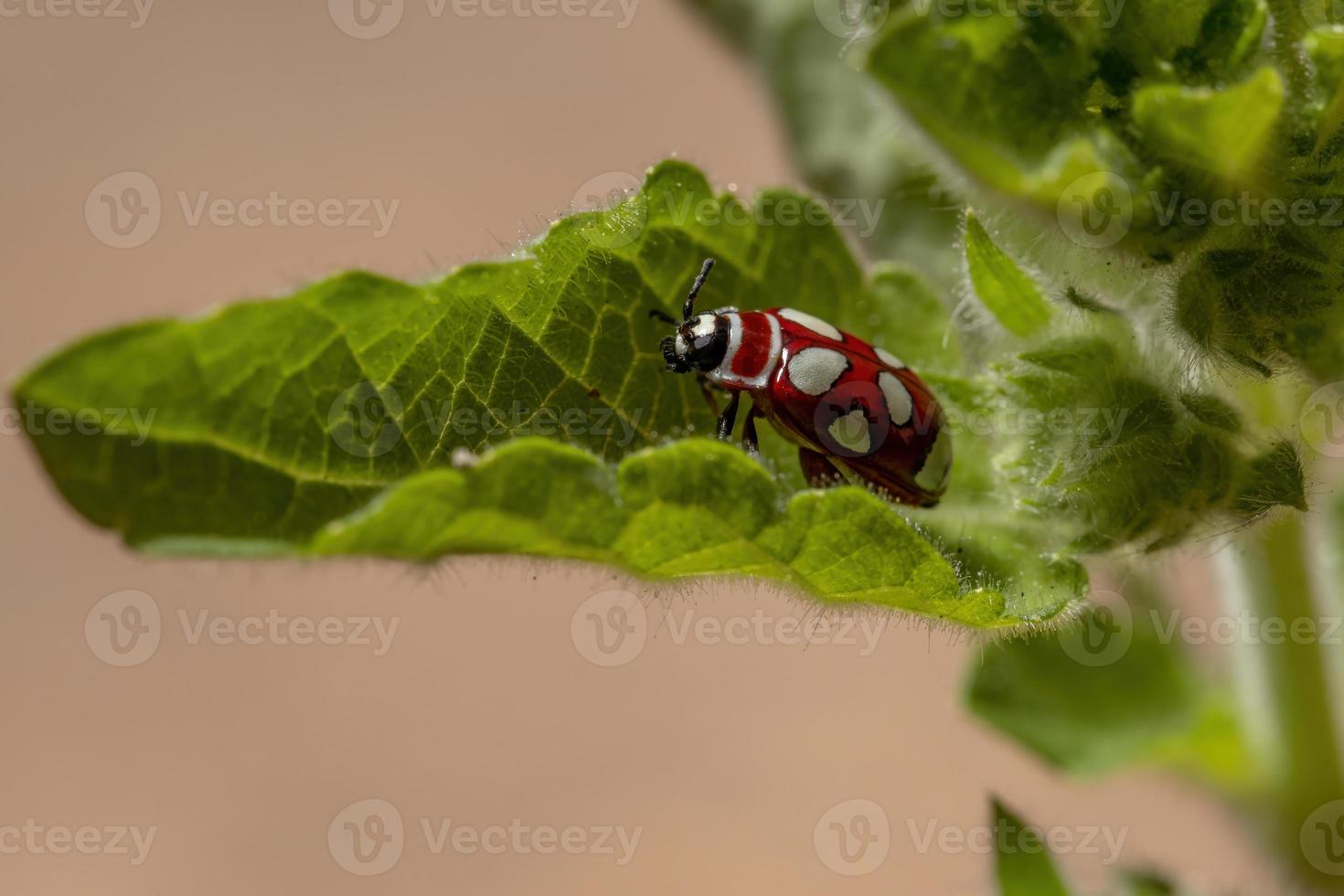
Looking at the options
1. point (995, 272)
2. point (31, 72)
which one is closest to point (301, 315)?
point (995, 272)

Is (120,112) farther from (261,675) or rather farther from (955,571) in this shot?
(955,571)

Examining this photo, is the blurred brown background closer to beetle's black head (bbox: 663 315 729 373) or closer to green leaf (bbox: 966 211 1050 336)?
beetle's black head (bbox: 663 315 729 373)

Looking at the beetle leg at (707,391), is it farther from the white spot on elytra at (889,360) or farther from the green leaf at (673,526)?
the green leaf at (673,526)

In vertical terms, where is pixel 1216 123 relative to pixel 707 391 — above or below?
above

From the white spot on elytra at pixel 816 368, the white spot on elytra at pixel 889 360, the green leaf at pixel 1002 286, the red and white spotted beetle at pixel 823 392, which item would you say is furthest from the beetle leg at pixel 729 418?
the green leaf at pixel 1002 286

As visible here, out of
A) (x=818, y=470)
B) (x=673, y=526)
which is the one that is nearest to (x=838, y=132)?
(x=818, y=470)

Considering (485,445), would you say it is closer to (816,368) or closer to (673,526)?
(673,526)

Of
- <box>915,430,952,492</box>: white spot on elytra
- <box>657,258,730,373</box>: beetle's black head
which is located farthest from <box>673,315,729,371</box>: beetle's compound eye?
<box>915,430,952,492</box>: white spot on elytra
